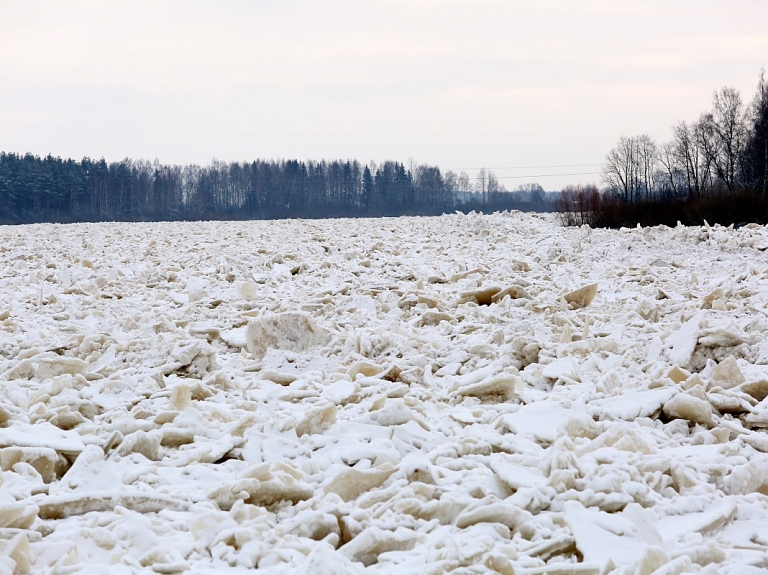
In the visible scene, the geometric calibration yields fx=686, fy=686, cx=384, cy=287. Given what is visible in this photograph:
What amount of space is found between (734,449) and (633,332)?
70.3 inches

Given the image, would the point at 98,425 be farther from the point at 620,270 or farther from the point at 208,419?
the point at 620,270

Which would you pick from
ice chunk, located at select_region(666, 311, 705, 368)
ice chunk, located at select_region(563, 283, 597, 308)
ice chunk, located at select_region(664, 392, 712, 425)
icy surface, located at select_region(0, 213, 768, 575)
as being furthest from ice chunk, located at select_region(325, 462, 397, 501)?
ice chunk, located at select_region(563, 283, 597, 308)

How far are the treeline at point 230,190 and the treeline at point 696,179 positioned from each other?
26.7ft

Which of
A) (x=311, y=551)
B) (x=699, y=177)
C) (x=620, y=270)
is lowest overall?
(x=311, y=551)

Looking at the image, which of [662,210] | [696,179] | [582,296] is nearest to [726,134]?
[696,179]

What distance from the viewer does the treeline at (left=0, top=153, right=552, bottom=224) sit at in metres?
54.1

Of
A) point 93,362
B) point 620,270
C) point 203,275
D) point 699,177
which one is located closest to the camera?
point 93,362

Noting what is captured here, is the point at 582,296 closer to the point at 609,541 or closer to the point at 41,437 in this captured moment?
the point at 609,541

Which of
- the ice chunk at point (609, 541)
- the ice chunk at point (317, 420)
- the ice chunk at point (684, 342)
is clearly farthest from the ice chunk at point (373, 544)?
the ice chunk at point (684, 342)

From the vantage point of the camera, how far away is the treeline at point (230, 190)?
54062 millimetres

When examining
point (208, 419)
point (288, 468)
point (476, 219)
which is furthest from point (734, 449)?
point (476, 219)

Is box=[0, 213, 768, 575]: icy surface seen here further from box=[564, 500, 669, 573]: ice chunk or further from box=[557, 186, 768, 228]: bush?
box=[557, 186, 768, 228]: bush

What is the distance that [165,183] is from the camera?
61.5m

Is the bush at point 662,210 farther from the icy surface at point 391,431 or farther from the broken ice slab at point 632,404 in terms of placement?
the broken ice slab at point 632,404
